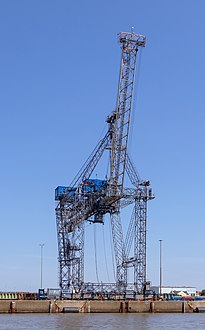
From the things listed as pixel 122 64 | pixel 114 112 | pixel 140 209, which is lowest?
pixel 140 209

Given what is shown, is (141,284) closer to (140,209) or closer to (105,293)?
(105,293)

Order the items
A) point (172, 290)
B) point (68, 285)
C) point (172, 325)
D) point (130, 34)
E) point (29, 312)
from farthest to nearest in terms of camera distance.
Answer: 1. point (172, 290)
2. point (68, 285)
3. point (130, 34)
4. point (29, 312)
5. point (172, 325)

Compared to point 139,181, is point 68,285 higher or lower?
lower

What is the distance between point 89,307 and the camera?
72.6 metres

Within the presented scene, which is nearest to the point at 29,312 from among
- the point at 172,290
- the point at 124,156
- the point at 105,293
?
the point at 105,293

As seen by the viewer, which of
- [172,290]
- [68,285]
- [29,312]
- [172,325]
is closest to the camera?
[172,325]

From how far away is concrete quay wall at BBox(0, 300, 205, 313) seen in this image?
7044cm

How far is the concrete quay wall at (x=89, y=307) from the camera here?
70.4m

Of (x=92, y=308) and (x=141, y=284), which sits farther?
(x=141, y=284)

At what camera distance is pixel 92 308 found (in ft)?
239

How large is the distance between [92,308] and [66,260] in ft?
106

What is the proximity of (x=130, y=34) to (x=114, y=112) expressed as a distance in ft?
41.4

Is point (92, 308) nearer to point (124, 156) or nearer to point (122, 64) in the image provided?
point (124, 156)

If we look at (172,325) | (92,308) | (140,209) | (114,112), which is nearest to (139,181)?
(140,209)
